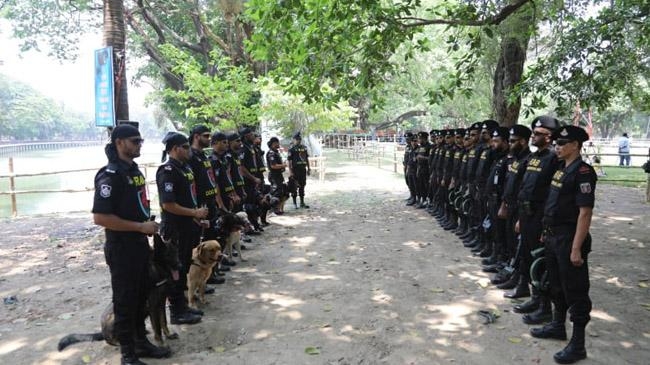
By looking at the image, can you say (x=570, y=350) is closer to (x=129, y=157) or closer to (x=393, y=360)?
(x=393, y=360)

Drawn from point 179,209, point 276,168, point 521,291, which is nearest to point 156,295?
point 179,209

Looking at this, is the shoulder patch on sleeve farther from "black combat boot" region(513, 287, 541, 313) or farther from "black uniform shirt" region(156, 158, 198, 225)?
"black combat boot" region(513, 287, 541, 313)

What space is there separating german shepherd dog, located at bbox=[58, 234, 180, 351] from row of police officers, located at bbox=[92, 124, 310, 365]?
67 mm

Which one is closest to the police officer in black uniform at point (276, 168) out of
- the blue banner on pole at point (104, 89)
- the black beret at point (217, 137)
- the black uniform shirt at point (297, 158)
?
the black uniform shirt at point (297, 158)

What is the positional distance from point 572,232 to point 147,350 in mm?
3588

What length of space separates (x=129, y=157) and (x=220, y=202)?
282 cm

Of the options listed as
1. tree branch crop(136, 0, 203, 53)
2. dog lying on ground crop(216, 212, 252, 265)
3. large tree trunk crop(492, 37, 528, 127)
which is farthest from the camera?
tree branch crop(136, 0, 203, 53)

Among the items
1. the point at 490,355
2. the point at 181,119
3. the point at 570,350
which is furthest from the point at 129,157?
the point at 181,119

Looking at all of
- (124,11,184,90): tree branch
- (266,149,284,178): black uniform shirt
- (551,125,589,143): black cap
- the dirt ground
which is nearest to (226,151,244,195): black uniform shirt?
the dirt ground

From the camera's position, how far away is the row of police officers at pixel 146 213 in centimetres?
346

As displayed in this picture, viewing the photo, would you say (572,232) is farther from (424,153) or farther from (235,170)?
(424,153)

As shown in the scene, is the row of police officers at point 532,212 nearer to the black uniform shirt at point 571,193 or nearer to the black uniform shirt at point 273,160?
the black uniform shirt at point 571,193

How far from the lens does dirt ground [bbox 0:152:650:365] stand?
3.89m

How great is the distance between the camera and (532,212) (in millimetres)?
4617
